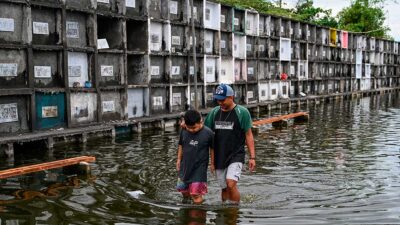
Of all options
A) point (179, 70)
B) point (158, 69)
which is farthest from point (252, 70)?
point (158, 69)

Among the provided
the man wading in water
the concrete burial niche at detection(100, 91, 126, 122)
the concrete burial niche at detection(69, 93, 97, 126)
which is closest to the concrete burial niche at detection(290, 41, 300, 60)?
the concrete burial niche at detection(100, 91, 126, 122)

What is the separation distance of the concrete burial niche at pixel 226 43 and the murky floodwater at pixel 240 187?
390 inches

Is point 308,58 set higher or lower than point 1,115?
higher

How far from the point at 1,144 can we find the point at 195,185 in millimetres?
7065

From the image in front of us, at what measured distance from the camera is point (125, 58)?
60.4 feet

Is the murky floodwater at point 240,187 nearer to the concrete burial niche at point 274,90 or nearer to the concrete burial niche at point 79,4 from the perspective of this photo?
the concrete burial niche at point 79,4

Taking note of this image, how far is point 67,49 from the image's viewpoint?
15945 millimetres

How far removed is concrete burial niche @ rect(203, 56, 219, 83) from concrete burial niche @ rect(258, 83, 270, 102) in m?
5.01

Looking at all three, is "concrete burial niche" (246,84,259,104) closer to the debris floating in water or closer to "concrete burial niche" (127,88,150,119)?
"concrete burial niche" (127,88,150,119)

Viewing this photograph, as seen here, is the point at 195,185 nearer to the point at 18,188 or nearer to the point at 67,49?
the point at 18,188

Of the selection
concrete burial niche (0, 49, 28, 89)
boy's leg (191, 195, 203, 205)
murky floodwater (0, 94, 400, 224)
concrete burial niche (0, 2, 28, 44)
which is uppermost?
concrete burial niche (0, 2, 28, 44)

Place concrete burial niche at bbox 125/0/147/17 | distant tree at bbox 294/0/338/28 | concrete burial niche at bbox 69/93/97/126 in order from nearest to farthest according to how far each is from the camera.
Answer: concrete burial niche at bbox 69/93/97/126, concrete burial niche at bbox 125/0/147/17, distant tree at bbox 294/0/338/28

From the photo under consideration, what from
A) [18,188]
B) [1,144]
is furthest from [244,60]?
[18,188]

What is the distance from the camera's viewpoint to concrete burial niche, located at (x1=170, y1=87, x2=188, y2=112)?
69.2 ft
